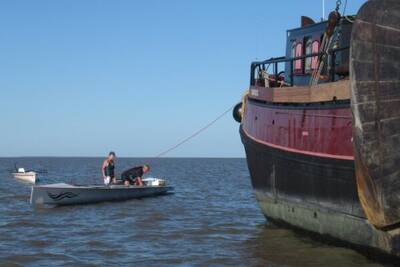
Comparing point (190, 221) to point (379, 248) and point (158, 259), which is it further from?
point (379, 248)

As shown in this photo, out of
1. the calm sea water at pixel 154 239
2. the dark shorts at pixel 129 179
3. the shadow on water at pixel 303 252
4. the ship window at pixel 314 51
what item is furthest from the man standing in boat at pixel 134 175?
the ship window at pixel 314 51

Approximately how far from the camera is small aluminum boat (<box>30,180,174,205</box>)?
66.6 feet

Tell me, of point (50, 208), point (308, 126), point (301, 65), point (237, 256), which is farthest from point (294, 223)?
point (50, 208)

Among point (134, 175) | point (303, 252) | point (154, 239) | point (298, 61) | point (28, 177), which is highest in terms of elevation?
point (298, 61)

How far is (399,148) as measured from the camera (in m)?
8.33

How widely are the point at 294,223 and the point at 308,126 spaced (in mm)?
2398

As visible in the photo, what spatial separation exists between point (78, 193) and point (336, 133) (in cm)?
1275

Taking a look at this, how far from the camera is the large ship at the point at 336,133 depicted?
8336 millimetres

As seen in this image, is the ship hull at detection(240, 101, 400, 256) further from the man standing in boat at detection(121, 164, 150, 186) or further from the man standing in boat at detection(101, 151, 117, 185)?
the man standing in boat at detection(121, 164, 150, 186)

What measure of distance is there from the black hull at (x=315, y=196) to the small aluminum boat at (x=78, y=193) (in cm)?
828

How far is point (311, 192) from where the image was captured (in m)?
11.1

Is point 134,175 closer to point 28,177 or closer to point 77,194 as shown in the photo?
point 77,194

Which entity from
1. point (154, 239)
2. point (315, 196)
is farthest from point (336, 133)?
point (154, 239)

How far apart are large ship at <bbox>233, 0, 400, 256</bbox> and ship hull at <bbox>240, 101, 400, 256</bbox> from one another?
0.02 metres
